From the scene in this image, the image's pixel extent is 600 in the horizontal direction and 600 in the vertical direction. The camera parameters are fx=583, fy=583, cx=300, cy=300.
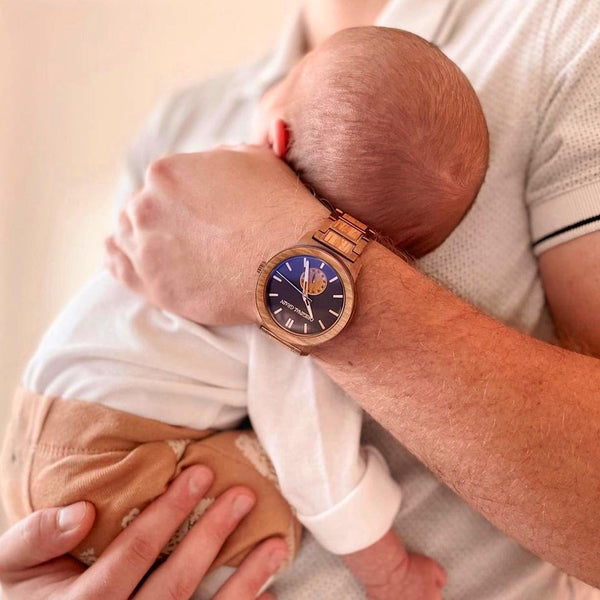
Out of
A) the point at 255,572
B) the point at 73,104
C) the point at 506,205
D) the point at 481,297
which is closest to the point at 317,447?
the point at 255,572

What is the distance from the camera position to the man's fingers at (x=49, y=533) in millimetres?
725

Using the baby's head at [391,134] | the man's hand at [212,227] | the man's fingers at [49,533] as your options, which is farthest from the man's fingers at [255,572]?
the baby's head at [391,134]

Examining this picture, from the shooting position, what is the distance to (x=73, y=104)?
5.52 feet

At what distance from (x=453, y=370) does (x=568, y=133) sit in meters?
0.37

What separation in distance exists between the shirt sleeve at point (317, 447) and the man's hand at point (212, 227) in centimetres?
9

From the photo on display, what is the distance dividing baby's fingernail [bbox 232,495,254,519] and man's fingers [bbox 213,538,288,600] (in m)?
0.06

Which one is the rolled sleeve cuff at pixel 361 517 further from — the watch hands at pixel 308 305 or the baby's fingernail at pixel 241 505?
the watch hands at pixel 308 305

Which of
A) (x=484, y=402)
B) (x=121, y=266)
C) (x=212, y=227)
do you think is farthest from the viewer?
(x=121, y=266)

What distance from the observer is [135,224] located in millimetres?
802


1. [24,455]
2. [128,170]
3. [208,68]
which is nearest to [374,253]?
[24,455]

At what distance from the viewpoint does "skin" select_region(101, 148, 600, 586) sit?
22.6 inches

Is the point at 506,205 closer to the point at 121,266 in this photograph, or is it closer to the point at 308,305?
the point at 308,305

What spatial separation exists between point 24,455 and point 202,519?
27 cm

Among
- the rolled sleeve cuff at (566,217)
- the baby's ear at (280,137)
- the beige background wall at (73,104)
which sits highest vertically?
the rolled sleeve cuff at (566,217)
